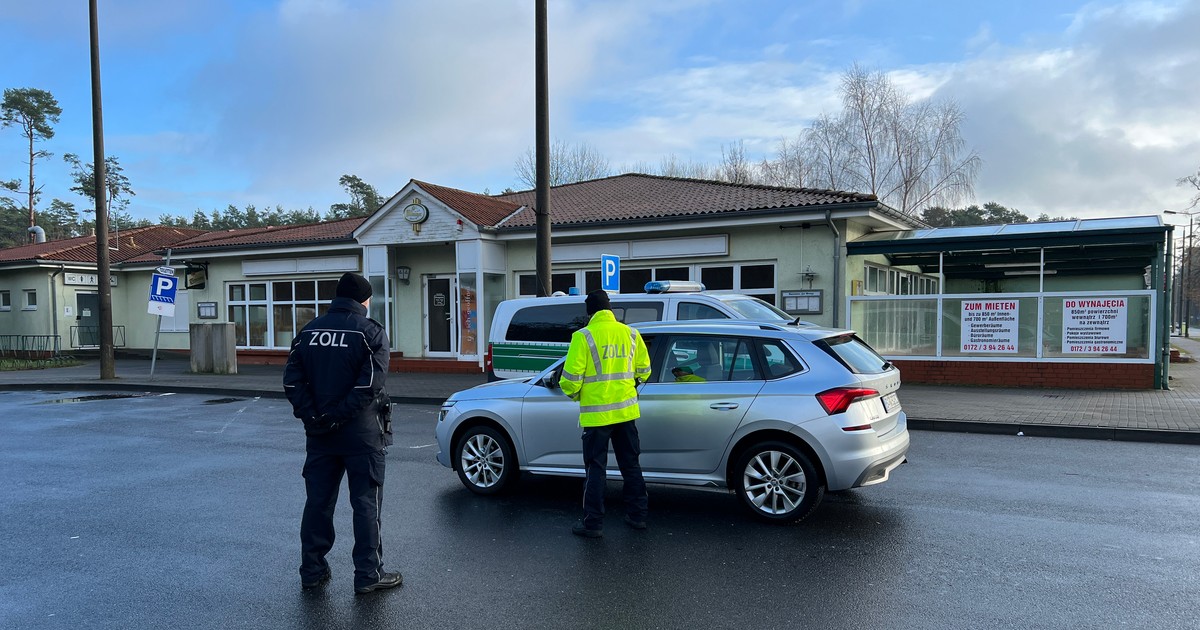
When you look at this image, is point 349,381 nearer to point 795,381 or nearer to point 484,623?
point 484,623

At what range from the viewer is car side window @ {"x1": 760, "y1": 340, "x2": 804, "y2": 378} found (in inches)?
231

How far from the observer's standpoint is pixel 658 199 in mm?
19594

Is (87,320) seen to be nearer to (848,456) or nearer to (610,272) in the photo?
(610,272)

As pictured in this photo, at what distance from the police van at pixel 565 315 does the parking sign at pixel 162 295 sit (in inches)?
437

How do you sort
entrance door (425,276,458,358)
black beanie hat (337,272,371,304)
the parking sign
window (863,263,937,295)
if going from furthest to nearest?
entrance door (425,276,458,358), the parking sign, window (863,263,937,295), black beanie hat (337,272,371,304)

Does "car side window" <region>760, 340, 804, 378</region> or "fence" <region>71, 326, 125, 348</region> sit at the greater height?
"car side window" <region>760, 340, 804, 378</region>

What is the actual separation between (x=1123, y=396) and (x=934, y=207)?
1163 inches

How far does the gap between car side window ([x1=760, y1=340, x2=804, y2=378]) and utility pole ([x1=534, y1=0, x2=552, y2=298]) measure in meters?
6.25

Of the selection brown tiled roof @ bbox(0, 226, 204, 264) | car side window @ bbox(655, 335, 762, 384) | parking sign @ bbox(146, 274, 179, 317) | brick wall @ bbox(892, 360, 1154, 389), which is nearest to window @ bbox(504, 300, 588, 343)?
car side window @ bbox(655, 335, 762, 384)

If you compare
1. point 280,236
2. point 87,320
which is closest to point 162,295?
point 280,236

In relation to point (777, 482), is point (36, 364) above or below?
below

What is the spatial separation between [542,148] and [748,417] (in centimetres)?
729

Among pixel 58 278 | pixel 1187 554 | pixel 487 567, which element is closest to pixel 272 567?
pixel 487 567

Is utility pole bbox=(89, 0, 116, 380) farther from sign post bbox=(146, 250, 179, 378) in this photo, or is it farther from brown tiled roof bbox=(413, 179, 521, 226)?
brown tiled roof bbox=(413, 179, 521, 226)
